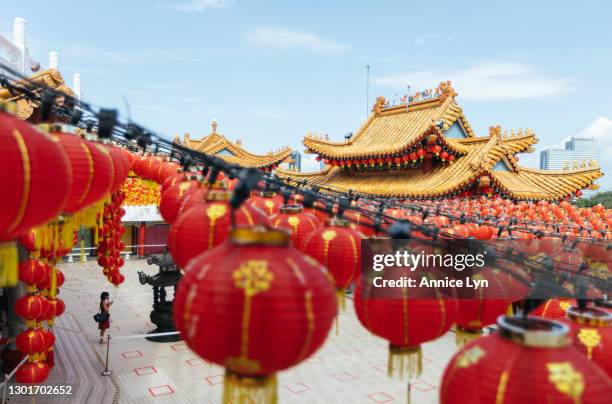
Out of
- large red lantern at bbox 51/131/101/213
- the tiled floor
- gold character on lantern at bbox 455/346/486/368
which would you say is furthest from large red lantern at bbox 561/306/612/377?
the tiled floor

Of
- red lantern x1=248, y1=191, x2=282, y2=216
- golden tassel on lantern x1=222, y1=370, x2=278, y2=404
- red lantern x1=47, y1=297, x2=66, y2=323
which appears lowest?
red lantern x1=47, y1=297, x2=66, y2=323

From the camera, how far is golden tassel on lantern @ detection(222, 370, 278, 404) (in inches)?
72.0

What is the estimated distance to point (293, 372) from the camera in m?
9.23

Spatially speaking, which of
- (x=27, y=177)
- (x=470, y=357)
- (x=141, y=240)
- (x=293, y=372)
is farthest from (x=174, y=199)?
(x=141, y=240)

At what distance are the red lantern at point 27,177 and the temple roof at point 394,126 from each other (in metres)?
15.4

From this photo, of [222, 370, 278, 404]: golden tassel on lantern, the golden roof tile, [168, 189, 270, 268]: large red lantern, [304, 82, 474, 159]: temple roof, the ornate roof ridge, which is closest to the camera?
[222, 370, 278, 404]: golden tassel on lantern

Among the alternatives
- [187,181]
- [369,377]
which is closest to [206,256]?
[187,181]

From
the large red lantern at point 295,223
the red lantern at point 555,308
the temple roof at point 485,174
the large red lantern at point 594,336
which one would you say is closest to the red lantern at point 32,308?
the large red lantern at point 295,223

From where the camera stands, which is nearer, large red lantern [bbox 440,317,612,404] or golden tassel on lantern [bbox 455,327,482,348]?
large red lantern [bbox 440,317,612,404]

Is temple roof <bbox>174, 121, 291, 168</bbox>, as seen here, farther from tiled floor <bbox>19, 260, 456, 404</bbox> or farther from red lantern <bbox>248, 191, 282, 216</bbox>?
red lantern <bbox>248, 191, 282, 216</bbox>

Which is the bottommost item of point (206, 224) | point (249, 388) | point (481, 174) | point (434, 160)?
point (249, 388)

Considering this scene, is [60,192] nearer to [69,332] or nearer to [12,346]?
[12,346]

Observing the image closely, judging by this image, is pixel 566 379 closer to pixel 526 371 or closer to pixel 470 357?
pixel 526 371

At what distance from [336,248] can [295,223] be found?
50cm
